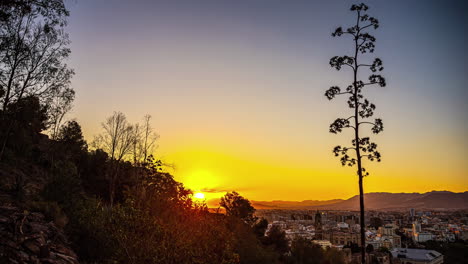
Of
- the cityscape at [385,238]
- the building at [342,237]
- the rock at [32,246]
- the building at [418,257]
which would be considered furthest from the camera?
the building at [342,237]

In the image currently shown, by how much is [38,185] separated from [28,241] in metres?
15.1

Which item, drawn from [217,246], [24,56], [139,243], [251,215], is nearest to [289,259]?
[251,215]

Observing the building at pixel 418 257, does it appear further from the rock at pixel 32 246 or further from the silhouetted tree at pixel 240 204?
the rock at pixel 32 246

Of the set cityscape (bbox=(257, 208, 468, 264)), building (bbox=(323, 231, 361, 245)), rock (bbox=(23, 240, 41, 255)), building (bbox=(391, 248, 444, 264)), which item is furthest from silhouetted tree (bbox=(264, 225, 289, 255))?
building (bbox=(323, 231, 361, 245))

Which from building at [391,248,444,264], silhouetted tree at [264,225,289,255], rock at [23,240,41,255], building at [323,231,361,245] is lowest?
building at [391,248,444,264]

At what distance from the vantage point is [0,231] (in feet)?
32.2

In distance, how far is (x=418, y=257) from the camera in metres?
69.4

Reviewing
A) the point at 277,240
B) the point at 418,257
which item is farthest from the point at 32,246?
the point at 418,257

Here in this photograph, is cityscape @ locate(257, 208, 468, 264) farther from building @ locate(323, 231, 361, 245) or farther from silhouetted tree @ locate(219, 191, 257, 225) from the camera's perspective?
silhouetted tree @ locate(219, 191, 257, 225)

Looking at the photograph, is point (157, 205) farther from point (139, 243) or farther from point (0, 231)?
point (0, 231)

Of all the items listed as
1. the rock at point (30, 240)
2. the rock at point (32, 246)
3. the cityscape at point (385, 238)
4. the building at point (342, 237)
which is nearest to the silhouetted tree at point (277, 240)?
the cityscape at point (385, 238)

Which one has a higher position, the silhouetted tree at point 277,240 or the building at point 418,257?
the silhouetted tree at point 277,240

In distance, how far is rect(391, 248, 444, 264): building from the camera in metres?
65.3

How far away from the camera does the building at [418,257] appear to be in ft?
214
